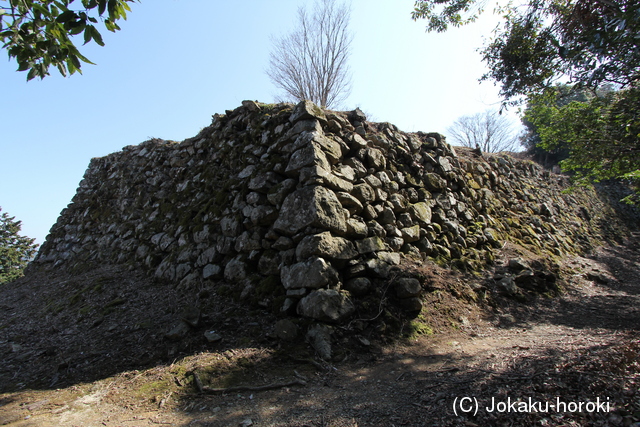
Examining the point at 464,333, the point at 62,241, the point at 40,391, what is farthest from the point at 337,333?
the point at 62,241

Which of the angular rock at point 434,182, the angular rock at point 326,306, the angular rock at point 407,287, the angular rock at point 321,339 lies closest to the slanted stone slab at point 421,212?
the angular rock at point 434,182

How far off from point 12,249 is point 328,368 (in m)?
27.9

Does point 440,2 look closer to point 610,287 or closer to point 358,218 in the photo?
point 358,218

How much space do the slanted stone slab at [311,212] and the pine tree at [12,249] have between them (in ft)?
81.2

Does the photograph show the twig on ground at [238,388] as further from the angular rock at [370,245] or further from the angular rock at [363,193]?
the angular rock at [363,193]

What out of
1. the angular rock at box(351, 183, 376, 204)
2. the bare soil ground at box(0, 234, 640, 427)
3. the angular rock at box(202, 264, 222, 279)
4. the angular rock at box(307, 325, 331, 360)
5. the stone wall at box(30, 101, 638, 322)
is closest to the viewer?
the bare soil ground at box(0, 234, 640, 427)

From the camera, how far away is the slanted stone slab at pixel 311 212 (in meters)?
4.39

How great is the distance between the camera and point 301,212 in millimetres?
4492

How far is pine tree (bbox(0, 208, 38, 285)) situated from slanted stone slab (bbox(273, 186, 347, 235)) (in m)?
24.8

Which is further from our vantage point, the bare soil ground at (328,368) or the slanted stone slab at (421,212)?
the slanted stone slab at (421,212)

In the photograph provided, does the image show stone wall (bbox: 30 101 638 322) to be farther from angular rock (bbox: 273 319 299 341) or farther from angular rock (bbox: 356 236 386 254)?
angular rock (bbox: 273 319 299 341)

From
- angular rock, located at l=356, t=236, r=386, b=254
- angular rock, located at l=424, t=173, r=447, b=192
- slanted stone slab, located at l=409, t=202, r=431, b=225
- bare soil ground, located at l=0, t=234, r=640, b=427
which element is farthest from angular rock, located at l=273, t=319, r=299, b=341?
angular rock, located at l=424, t=173, r=447, b=192

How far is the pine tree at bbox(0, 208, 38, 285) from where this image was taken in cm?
2133

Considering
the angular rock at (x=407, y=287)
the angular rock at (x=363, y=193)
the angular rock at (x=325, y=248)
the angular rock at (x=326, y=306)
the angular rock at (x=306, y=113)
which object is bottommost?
the angular rock at (x=326, y=306)
